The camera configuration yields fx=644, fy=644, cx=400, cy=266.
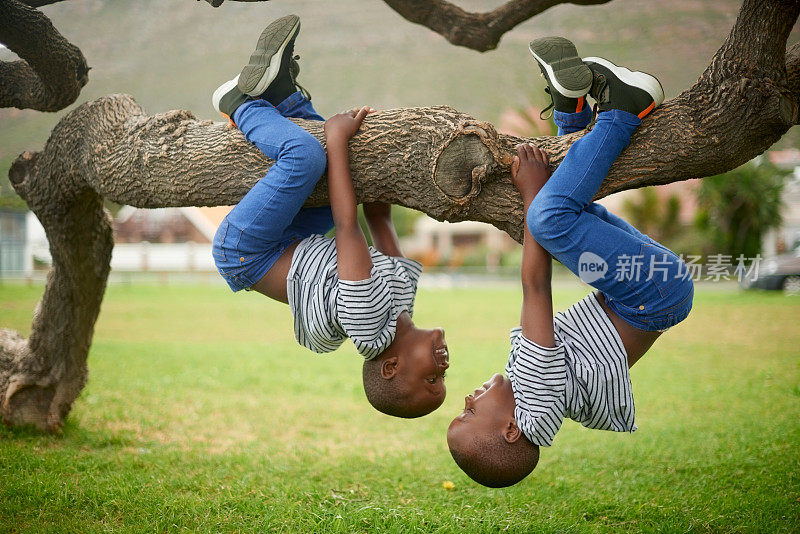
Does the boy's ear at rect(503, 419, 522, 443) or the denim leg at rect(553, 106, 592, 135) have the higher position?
the denim leg at rect(553, 106, 592, 135)

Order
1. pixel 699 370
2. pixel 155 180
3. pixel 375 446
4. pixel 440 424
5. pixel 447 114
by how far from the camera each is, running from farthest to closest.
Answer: pixel 699 370, pixel 440 424, pixel 375 446, pixel 155 180, pixel 447 114

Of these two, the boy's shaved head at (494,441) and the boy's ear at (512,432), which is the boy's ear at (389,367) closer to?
the boy's shaved head at (494,441)

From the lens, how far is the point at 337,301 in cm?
259

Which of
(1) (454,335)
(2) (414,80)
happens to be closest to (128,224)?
(1) (454,335)

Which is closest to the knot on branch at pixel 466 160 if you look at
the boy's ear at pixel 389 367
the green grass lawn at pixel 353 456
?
the boy's ear at pixel 389 367

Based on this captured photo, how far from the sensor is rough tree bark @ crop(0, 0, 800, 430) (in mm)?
2566

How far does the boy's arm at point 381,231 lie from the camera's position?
311 cm

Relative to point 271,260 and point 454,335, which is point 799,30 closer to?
point 271,260

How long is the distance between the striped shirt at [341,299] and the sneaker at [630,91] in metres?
1.14

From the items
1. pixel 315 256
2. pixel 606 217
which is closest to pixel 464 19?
pixel 606 217

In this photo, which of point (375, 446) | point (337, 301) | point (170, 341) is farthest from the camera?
point (170, 341)

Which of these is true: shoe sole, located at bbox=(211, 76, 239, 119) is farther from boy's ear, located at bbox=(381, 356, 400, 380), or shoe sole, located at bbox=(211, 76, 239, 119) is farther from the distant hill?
boy's ear, located at bbox=(381, 356, 400, 380)

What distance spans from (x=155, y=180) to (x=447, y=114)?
4.93 ft

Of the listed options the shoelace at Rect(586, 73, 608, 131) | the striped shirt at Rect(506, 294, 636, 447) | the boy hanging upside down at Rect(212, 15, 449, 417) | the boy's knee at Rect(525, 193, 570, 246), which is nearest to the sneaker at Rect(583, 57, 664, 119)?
the shoelace at Rect(586, 73, 608, 131)
